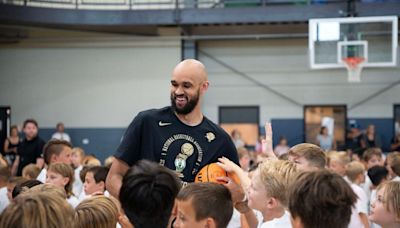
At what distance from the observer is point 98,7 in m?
17.3

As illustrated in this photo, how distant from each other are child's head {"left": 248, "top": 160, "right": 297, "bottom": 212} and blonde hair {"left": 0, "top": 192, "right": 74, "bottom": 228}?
4.53 feet

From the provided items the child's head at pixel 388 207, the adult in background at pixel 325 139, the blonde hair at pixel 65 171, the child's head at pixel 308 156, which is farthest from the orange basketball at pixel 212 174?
the adult in background at pixel 325 139

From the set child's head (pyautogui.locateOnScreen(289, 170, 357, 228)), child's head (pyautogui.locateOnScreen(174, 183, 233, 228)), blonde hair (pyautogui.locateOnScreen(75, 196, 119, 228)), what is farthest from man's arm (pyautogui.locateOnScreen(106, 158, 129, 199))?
child's head (pyautogui.locateOnScreen(289, 170, 357, 228))

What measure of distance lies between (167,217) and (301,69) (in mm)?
14984

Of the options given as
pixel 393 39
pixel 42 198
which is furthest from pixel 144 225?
pixel 393 39

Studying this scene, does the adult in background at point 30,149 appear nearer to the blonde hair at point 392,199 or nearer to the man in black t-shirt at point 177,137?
the man in black t-shirt at point 177,137

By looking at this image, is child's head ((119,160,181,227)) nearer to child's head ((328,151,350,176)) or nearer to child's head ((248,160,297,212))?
child's head ((248,160,297,212))

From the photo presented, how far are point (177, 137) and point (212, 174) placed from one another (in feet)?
1.09

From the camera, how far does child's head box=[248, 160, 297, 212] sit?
345 centimetres

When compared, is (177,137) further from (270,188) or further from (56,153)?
(56,153)

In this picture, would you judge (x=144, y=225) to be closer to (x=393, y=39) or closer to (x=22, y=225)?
(x=22, y=225)

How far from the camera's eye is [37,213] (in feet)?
7.43

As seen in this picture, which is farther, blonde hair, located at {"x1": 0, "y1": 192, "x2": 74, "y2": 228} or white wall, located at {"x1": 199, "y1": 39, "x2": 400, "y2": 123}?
white wall, located at {"x1": 199, "y1": 39, "x2": 400, "y2": 123}

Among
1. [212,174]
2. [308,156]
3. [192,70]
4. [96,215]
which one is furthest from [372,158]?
[96,215]
